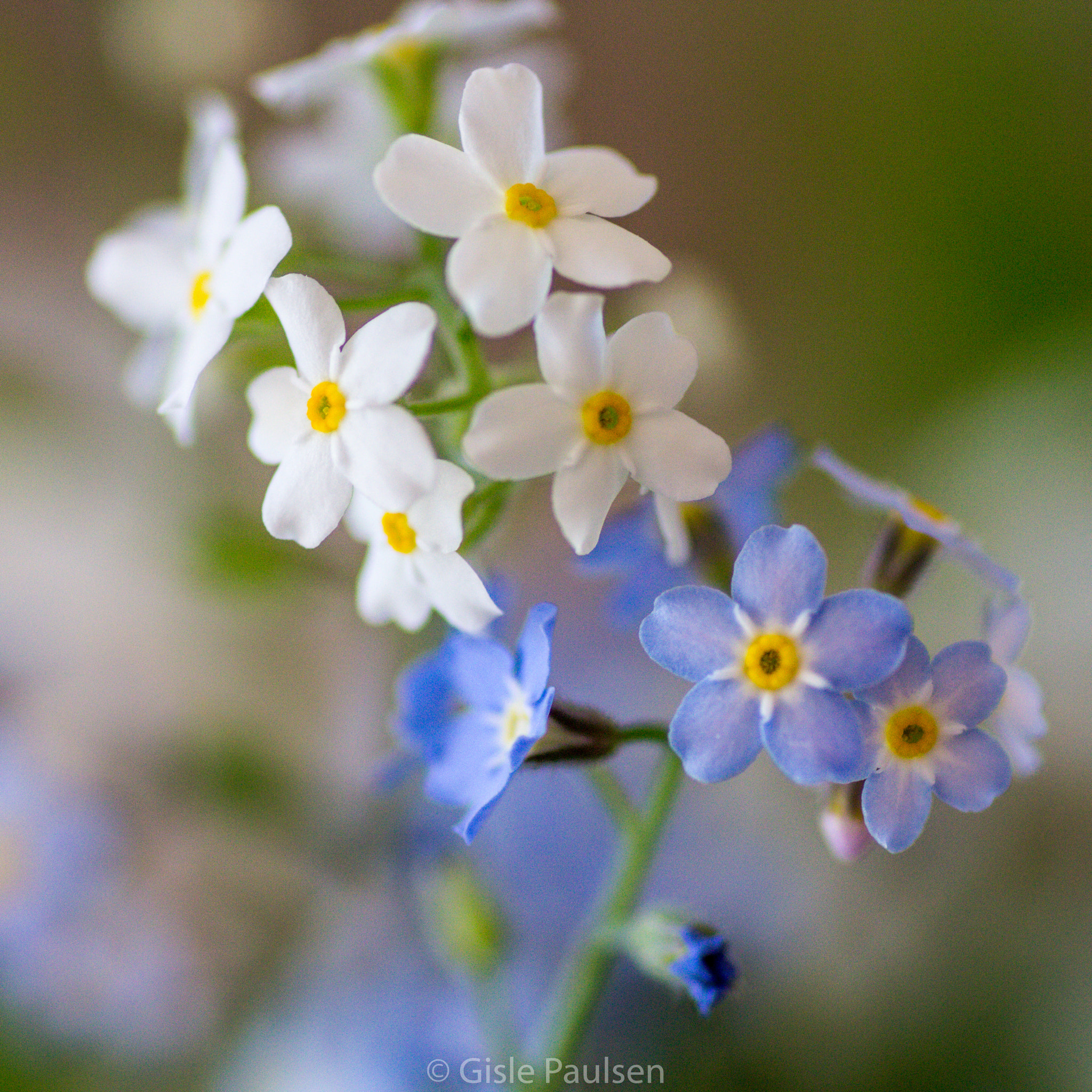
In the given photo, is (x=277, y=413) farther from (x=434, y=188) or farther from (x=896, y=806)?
(x=896, y=806)

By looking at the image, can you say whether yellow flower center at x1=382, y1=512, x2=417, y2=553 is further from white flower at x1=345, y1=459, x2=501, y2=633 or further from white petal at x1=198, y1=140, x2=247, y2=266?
white petal at x1=198, y1=140, x2=247, y2=266

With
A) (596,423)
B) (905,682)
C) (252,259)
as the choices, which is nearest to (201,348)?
(252,259)

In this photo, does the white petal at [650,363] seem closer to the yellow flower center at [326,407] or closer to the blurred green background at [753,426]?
the yellow flower center at [326,407]

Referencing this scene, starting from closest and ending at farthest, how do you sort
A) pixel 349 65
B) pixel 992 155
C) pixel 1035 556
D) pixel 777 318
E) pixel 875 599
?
1. pixel 875 599
2. pixel 349 65
3. pixel 1035 556
4. pixel 992 155
5. pixel 777 318

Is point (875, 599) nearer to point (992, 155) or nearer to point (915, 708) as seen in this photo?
point (915, 708)

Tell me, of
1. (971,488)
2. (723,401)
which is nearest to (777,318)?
(723,401)
